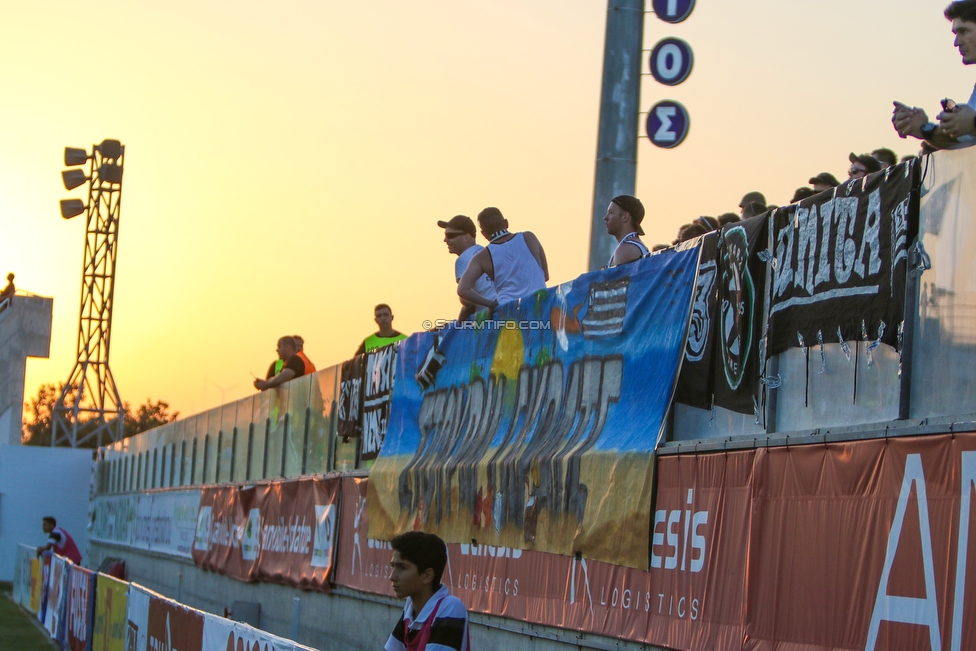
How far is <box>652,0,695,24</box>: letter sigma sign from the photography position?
1336 centimetres

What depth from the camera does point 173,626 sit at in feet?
33.0

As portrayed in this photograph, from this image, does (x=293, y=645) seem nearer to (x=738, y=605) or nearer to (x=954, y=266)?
(x=738, y=605)

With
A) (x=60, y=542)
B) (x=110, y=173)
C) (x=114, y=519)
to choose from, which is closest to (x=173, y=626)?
(x=60, y=542)

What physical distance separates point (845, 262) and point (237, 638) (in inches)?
164

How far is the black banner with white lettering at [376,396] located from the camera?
13758mm

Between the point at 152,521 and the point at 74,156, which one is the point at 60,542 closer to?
the point at 152,521

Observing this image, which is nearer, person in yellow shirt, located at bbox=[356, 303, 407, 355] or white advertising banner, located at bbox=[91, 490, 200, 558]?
person in yellow shirt, located at bbox=[356, 303, 407, 355]

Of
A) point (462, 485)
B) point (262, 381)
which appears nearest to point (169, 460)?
point (262, 381)

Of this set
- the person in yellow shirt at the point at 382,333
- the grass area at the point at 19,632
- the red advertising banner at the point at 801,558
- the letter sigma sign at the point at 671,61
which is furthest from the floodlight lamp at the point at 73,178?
the red advertising banner at the point at 801,558

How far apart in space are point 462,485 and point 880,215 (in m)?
5.39

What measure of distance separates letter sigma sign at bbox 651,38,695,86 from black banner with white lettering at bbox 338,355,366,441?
15.1 feet

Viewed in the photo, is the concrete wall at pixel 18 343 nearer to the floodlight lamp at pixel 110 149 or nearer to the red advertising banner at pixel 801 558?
the floodlight lamp at pixel 110 149

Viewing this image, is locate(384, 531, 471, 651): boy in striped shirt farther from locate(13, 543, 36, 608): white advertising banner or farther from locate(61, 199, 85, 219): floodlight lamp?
locate(61, 199, 85, 219): floodlight lamp

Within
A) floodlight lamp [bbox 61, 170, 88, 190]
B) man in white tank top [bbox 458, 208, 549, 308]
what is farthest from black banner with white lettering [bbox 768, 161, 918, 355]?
floodlight lamp [bbox 61, 170, 88, 190]
